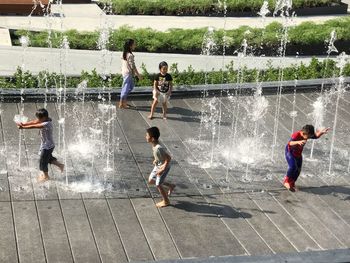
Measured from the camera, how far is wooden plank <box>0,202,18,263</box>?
9262 mm

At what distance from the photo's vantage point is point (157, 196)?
11234mm

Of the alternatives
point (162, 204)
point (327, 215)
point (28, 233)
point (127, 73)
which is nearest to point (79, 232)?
point (28, 233)

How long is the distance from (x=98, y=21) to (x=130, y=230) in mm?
14960

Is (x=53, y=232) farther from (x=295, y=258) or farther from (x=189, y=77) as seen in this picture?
(x=189, y=77)

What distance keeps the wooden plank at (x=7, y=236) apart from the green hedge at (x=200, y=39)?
10675mm

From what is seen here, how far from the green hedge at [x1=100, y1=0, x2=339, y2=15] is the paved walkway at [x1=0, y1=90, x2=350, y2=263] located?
1105 centimetres

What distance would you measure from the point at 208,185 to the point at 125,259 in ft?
9.15

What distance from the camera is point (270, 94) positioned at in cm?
1634

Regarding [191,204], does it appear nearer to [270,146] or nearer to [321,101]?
[270,146]

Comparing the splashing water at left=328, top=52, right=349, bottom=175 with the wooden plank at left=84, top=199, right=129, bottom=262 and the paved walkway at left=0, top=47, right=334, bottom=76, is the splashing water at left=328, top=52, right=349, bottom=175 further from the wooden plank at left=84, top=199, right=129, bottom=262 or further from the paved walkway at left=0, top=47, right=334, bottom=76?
the wooden plank at left=84, top=199, right=129, bottom=262

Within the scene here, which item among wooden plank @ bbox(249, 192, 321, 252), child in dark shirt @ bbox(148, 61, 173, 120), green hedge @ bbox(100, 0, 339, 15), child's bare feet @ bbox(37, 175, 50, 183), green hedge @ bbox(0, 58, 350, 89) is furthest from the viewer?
green hedge @ bbox(100, 0, 339, 15)

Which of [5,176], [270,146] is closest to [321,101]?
[270,146]

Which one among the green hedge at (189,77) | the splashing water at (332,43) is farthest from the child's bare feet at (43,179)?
the splashing water at (332,43)

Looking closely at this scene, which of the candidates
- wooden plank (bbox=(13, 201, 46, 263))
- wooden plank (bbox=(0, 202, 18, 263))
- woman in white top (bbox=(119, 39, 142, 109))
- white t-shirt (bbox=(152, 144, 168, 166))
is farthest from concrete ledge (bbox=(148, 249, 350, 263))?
woman in white top (bbox=(119, 39, 142, 109))
